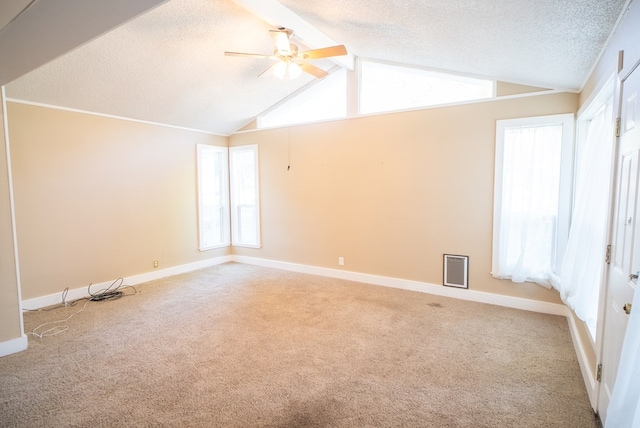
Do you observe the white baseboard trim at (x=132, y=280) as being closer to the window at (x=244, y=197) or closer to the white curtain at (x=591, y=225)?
the window at (x=244, y=197)

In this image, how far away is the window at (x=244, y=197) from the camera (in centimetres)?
562

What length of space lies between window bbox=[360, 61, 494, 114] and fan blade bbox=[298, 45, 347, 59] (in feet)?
5.54

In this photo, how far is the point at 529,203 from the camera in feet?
11.2

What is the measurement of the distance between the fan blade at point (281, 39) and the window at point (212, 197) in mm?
3024

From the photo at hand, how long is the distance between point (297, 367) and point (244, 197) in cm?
392

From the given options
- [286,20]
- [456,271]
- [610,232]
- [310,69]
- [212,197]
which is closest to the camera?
[610,232]

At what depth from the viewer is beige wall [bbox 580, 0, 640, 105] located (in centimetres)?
154

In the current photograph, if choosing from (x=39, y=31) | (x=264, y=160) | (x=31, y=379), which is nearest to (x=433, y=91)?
(x=264, y=160)

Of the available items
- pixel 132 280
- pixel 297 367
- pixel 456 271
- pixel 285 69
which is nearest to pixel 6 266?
pixel 132 280

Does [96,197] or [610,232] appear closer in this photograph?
[610,232]

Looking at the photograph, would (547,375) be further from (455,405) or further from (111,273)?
(111,273)

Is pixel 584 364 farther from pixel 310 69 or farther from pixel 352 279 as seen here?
pixel 310 69

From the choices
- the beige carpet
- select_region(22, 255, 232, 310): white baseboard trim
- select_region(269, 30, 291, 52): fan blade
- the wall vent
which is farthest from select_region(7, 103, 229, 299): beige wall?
the wall vent

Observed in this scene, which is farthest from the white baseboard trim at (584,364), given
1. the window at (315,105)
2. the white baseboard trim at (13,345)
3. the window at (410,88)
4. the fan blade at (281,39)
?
the white baseboard trim at (13,345)
